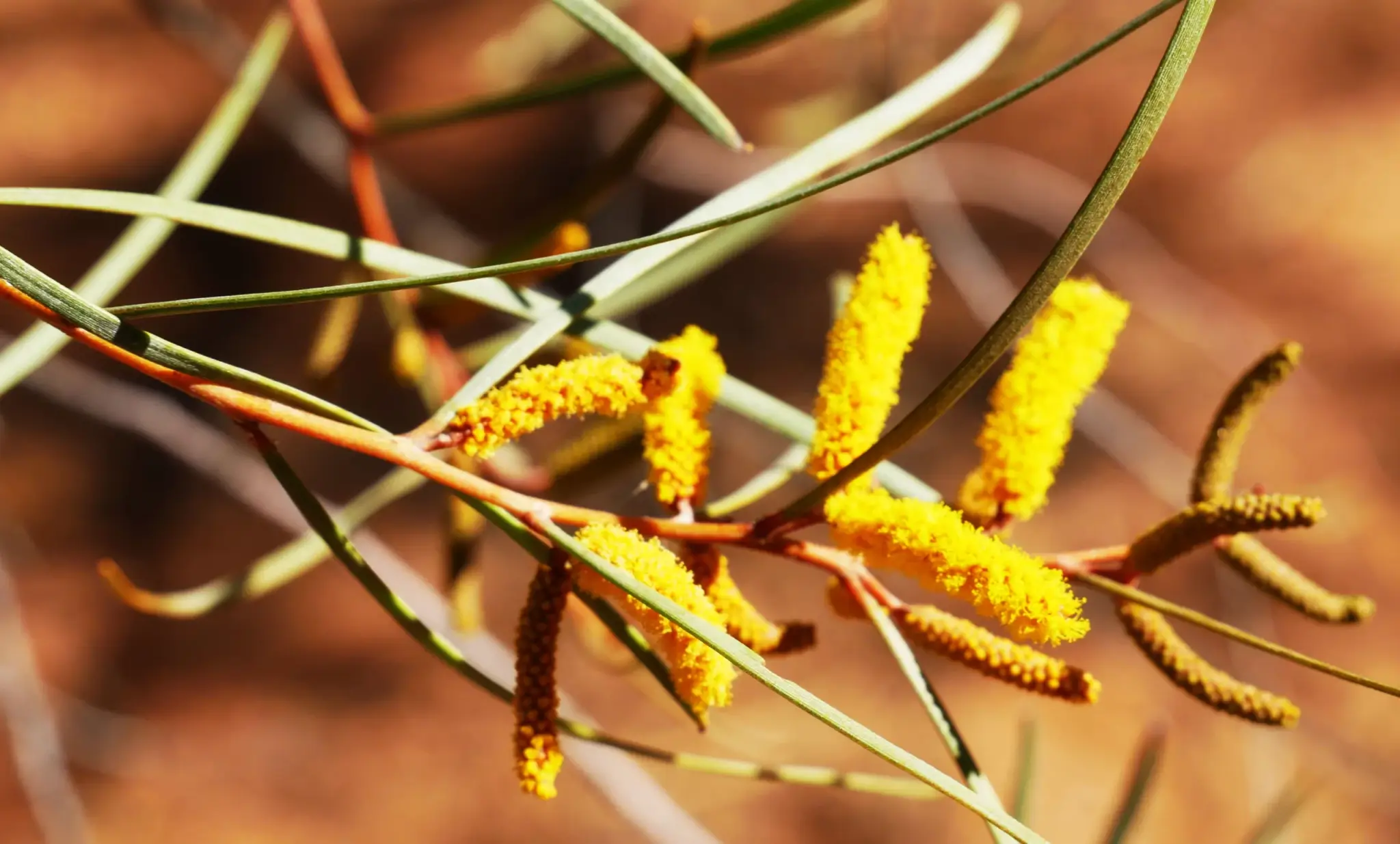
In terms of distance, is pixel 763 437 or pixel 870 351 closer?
pixel 870 351

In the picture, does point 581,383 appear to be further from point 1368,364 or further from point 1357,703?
point 1368,364

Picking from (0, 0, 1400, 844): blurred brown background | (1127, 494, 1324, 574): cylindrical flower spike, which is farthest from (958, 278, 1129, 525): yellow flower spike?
(0, 0, 1400, 844): blurred brown background

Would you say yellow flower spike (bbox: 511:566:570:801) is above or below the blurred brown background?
below

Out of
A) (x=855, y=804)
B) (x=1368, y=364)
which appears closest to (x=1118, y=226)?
(x=1368, y=364)

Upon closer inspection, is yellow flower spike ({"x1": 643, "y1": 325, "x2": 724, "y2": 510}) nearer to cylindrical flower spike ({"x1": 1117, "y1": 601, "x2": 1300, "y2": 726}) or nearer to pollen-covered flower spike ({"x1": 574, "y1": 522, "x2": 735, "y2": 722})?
pollen-covered flower spike ({"x1": 574, "y1": 522, "x2": 735, "y2": 722})

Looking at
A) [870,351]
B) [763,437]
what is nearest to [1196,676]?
[870,351]

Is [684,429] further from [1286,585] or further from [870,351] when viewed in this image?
[1286,585]
